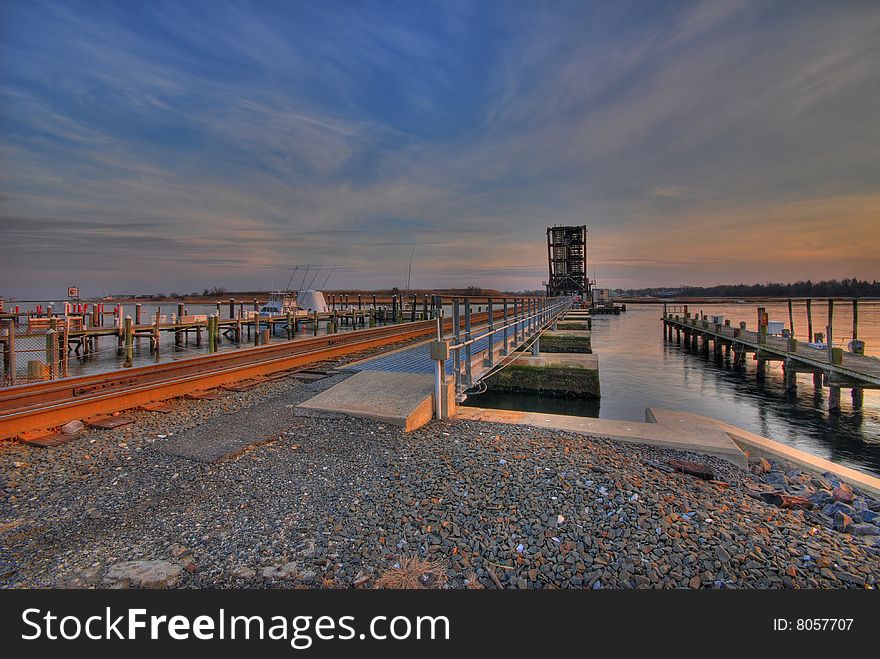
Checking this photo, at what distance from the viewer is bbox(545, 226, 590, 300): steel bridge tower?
61.1 metres

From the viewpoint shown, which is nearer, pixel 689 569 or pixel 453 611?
pixel 453 611

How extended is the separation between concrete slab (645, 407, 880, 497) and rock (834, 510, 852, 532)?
187cm

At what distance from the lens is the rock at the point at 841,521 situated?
4.26 m

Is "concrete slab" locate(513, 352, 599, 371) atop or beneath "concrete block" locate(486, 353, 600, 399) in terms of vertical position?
atop

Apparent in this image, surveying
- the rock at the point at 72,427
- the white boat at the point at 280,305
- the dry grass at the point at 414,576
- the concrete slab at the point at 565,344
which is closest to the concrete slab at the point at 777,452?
the dry grass at the point at 414,576

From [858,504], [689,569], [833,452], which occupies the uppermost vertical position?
[689,569]

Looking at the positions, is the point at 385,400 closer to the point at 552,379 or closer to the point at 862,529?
the point at 862,529

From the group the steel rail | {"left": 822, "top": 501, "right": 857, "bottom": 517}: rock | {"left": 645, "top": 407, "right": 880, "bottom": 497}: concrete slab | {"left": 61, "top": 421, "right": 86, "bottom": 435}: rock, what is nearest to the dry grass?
{"left": 822, "top": 501, "right": 857, "bottom": 517}: rock

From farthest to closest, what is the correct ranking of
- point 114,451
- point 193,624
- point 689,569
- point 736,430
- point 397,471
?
point 736,430 < point 114,451 < point 397,471 < point 689,569 < point 193,624

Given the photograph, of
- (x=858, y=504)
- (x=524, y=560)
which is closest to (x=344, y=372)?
(x=524, y=560)

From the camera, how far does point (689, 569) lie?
10.4ft

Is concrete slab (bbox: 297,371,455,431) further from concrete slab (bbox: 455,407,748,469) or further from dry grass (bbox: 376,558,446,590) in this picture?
dry grass (bbox: 376,558,446,590)

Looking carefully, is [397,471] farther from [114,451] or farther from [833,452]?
[833,452]

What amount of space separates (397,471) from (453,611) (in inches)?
85.4
